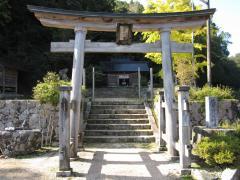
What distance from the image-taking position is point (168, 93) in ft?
31.1

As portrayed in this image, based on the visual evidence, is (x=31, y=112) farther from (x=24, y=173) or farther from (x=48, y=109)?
(x=24, y=173)

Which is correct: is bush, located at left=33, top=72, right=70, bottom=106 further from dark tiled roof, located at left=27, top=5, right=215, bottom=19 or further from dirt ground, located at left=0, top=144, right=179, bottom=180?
dark tiled roof, located at left=27, top=5, right=215, bottom=19

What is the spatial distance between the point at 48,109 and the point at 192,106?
6079 millimetres

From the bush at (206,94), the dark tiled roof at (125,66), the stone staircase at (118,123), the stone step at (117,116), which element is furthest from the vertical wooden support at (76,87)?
the dark tiled roof at (125,66)

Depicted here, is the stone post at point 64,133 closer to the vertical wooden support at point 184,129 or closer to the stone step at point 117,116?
the vertical wooden support at point 184,129

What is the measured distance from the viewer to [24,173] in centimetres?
770

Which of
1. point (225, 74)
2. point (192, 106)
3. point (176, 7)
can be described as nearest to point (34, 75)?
point (176, 7)

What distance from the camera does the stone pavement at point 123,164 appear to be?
7.47m

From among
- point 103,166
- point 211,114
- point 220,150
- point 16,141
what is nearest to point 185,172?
point 220,150

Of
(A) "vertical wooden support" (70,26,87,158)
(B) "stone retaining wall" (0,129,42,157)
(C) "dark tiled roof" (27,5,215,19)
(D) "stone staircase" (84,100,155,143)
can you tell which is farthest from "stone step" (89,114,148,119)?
(C) "dark tiled roof" (27,5,215,19)

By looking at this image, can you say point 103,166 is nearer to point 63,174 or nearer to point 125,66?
point 63,174

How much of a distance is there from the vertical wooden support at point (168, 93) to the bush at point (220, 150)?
4.69 feet

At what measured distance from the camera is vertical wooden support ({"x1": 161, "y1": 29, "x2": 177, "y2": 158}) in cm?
929

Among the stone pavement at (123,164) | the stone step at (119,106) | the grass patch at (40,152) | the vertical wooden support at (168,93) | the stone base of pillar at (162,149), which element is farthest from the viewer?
the stone step at (119,106)
